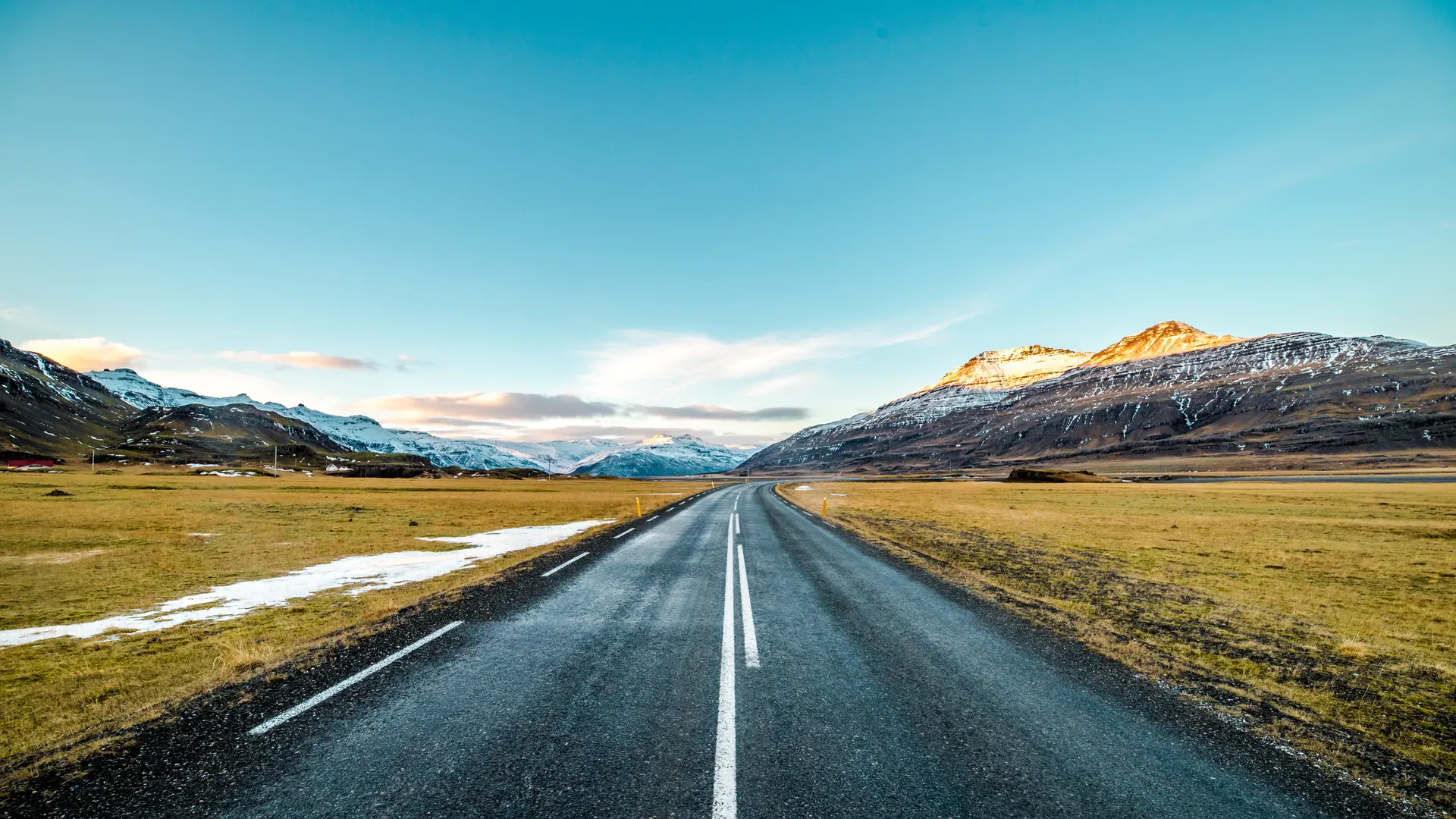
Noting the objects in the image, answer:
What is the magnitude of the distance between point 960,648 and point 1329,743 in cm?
359

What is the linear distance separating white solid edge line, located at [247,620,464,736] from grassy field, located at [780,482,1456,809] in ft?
31.9

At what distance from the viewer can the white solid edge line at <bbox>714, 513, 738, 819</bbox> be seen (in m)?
3.97

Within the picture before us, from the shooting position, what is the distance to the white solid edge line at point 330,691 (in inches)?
205

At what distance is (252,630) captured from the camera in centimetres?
866

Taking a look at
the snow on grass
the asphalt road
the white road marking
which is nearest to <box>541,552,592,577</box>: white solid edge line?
the snow on grass

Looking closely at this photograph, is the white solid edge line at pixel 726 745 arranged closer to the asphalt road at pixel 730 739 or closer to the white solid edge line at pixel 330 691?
the asphalt road at pixel 730 739

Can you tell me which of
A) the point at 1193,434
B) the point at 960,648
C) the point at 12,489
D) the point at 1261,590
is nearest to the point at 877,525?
the point at 1261,590

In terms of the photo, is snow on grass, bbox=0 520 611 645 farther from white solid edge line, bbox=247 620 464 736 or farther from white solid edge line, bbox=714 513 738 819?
white solid edge line, bbox=714 513 738 819

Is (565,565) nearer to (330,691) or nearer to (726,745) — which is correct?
(330,691)

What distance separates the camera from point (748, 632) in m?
8.48

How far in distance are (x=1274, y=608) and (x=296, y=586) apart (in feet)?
66.5

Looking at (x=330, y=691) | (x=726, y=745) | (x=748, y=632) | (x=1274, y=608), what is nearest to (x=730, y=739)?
(x=726, y=745)

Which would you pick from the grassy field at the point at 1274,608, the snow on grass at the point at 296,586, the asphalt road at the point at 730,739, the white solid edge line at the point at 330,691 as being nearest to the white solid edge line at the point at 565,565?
the snow on grass at the point at 296,586

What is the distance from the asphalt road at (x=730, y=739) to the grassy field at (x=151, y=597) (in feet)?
4.97
